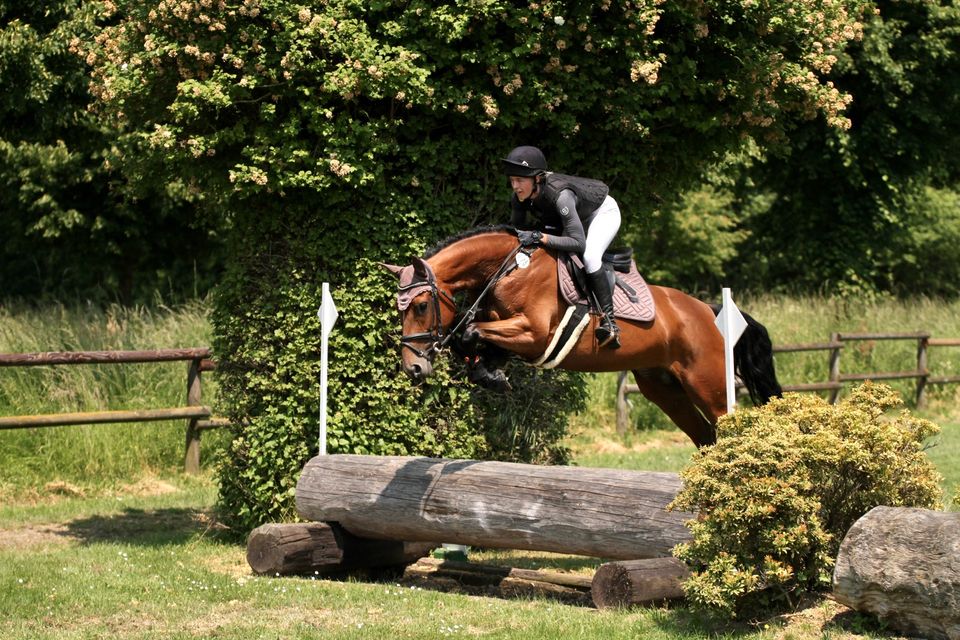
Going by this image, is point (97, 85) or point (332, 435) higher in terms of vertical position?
point (97, 85)

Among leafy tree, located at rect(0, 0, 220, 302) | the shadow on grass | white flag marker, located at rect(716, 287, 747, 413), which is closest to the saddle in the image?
white flag marker, located at rect(716, 287, 747, 413)

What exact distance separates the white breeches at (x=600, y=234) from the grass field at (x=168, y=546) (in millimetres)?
2152

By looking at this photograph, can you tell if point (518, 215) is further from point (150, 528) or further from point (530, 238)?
point (150, 528)

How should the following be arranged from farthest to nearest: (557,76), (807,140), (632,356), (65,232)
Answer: (807,140) → (65,232) → (557,76) → (632,356)

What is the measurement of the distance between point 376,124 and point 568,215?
73.0 inches

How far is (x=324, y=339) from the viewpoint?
8.27m

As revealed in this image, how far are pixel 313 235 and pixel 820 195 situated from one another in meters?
19.1

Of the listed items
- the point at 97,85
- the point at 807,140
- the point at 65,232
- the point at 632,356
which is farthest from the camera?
the point at 807,140

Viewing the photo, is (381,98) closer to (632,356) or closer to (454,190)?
(454,190)

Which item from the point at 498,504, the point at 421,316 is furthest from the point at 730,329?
the point at 421,316

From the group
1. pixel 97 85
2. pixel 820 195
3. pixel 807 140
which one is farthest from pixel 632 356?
pixel 820 195

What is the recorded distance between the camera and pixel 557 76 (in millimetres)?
8555

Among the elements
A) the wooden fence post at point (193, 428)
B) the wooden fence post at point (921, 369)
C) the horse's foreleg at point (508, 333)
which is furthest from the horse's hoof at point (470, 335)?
the wooden fence post at point (921, 369)

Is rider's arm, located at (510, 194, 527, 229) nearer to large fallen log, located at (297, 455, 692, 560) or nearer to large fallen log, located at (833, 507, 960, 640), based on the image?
large fallen log, located at (297, 455, 692, 560)
